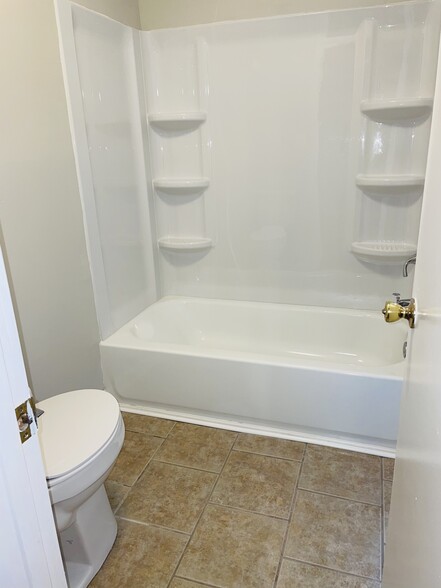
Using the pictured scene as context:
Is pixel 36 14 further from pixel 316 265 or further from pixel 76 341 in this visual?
pixel 316 265

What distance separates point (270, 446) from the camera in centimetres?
215

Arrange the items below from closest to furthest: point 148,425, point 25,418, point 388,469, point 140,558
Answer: point 25,418
point 140,558
point 388,469
point 148,425

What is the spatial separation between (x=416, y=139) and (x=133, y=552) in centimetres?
239

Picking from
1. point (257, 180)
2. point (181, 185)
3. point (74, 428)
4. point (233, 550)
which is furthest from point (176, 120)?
point (233, 550)

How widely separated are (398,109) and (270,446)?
186 cm

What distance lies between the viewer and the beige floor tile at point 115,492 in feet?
6.03

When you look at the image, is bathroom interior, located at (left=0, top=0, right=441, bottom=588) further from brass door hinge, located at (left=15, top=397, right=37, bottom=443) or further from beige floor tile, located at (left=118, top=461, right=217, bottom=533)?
brass door hinge, located at (left=15, top=397, right=37, bottom=443)

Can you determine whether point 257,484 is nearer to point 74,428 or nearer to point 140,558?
point 140,558

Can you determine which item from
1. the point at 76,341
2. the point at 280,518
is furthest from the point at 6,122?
→ the point at 280,518

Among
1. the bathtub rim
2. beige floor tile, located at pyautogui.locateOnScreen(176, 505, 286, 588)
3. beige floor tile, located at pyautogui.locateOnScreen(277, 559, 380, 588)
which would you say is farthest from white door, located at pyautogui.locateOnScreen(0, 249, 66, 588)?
the bathtub rim

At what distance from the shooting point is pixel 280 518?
1.73 m

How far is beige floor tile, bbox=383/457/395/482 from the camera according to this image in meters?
1.93

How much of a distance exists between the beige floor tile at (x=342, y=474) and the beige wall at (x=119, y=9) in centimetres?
245

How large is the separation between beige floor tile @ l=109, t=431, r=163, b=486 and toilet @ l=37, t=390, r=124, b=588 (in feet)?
1.05
